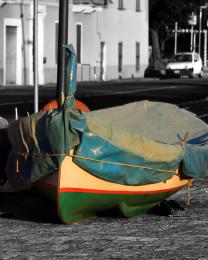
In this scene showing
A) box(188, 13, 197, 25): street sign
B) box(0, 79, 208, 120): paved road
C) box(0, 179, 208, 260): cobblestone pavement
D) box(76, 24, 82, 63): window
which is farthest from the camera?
box(188, 13, 197, 25): street sign

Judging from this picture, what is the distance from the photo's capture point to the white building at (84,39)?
58.2 metres

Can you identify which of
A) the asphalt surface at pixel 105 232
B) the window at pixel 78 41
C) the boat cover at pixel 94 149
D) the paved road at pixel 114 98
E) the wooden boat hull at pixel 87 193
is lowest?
the paved road at pixel 114 98

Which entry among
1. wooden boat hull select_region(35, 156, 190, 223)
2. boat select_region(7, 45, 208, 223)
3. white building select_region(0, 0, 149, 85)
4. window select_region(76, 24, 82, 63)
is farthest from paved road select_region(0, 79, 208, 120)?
wooden boat hull select_region(35, 156, 190, 223)

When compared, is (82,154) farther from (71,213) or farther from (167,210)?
(167,210)

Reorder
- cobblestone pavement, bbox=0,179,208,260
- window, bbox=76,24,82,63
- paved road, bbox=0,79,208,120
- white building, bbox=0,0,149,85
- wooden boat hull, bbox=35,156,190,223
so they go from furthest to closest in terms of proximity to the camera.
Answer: window, bbox=76,24,82,63
white building, bbox=0,0,149,85
paved road, bbox=0,79,208,120
wooden boat hull, bbox=35,156,190,223
cobblestone pavement, bbox=0,179,208,260

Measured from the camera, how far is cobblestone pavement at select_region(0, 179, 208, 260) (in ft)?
33.1

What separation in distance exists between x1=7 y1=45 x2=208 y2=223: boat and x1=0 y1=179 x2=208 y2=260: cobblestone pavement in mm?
249

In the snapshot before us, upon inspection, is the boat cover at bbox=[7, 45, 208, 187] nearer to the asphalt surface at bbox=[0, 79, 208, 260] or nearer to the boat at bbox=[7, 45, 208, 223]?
the boat at bbox=[7, 45, 208, 223]

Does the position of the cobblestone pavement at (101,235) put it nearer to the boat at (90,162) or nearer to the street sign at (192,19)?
the boat at (90,162)

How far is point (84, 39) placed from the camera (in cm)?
6519

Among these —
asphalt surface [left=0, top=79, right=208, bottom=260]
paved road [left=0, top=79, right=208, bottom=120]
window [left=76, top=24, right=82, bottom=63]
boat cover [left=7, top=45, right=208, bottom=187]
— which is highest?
boat cover [left=7, top=45, right=208, bottom=187]

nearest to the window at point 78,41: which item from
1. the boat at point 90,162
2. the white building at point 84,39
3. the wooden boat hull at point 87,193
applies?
the white building at point 84,39

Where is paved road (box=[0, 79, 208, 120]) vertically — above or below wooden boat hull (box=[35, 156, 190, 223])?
below

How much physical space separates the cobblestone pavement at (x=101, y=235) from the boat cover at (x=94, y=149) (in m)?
0.42
